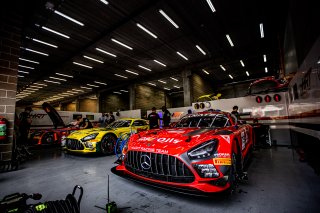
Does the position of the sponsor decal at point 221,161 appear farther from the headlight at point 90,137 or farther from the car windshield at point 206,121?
the headlight at point 90,137

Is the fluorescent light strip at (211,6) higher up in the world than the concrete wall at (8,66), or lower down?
higher up

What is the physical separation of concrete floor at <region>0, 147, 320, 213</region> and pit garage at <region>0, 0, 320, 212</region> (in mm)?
21

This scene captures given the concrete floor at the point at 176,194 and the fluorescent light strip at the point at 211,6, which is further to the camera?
the fluorescent light strip at the point at 211,6

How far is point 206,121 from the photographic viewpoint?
335 centimetres

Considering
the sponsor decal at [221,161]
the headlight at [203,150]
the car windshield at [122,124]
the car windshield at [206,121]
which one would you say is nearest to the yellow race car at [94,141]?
the car windshield at [122,124]

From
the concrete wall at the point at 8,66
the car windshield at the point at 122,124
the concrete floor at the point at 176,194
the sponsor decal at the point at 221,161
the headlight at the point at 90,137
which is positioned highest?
the concrete wall at the point at 8,66

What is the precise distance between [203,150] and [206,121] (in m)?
1.50

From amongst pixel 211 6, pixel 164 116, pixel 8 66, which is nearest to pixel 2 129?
pixel 8 66

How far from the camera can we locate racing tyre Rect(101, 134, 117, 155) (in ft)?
16.0

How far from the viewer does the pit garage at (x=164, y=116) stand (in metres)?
1.93

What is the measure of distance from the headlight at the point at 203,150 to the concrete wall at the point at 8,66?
15.9 feet

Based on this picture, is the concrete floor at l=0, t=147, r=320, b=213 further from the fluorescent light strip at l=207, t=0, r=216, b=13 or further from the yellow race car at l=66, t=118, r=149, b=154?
the fluorescent light strip at l=207, t=0, r=216, b=13

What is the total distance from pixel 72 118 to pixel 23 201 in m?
12.1

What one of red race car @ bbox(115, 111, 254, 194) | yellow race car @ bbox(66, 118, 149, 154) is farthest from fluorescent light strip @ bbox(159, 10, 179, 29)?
red race car @ bbox(115, 111, 254, 194)
